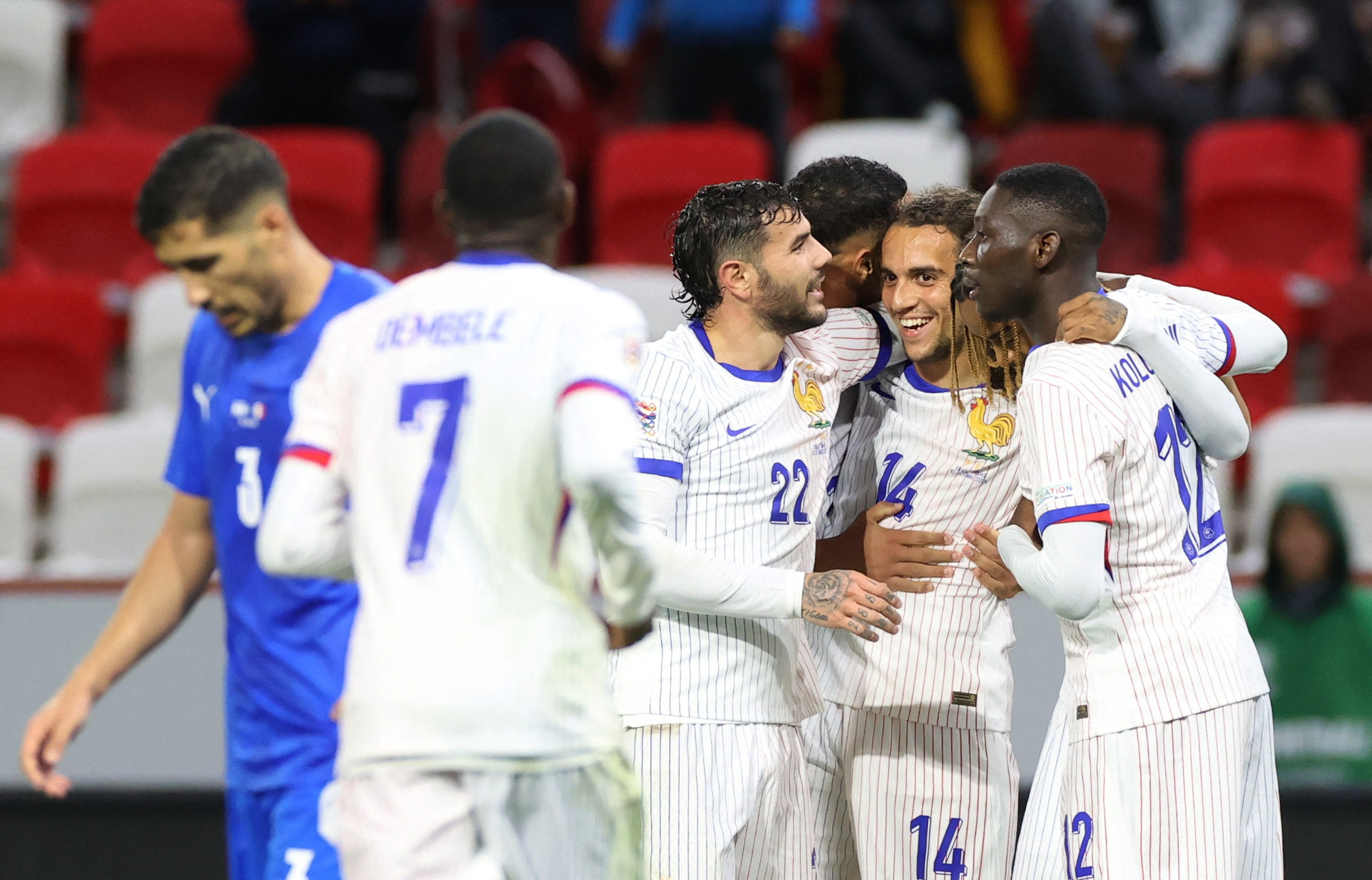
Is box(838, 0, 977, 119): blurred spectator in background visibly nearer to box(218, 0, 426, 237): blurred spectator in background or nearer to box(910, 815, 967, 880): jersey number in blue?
box(218, 0, 426, 237): blurred spectator in background

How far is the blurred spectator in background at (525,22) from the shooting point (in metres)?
9.44

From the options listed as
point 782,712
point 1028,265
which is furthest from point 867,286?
point 782,712

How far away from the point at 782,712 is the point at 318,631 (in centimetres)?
104

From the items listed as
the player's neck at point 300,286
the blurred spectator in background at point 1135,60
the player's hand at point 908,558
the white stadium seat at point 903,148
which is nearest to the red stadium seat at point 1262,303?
the white stadium seat at point 903,148

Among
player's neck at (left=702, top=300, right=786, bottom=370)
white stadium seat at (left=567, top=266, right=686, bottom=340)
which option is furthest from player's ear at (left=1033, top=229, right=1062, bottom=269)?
white stadium seat at (left=567, top=266, right=686, bottom=340)

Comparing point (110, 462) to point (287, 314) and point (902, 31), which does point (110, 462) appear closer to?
point (287, 314)

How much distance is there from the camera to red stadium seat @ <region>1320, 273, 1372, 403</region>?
7895mm

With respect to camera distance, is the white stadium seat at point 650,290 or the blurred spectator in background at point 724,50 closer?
the white stadium seat at point 650,290

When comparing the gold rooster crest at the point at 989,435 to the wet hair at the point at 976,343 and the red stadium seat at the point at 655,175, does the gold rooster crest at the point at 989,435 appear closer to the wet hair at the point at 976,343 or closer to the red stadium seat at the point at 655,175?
the wet hair at the point at 976,343

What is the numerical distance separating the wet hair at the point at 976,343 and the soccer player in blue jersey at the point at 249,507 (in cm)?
132

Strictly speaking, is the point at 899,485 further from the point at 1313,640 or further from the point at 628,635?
the point at 1313,640

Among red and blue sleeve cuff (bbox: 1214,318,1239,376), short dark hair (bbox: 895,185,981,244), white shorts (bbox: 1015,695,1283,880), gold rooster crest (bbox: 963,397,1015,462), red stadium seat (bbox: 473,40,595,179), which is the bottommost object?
Answer: white shorts (bbox: 1015,695,1283,880)

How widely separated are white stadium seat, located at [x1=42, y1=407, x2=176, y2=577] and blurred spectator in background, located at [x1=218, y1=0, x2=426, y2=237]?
2715 millimetres

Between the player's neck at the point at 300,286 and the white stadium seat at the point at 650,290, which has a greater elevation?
the white stadium seat at the point at 650,290
